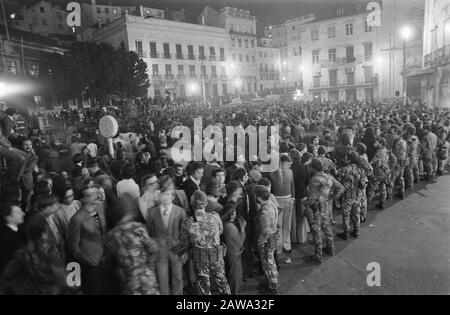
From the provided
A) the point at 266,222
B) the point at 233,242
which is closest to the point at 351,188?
the point at 266,222

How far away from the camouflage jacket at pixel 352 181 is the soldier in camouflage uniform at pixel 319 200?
0.53m

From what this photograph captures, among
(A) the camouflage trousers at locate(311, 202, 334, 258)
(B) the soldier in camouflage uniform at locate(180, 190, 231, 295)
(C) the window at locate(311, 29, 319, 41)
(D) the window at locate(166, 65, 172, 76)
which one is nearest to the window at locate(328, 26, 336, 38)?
(C) the window at locate(311, 29, 319, 41)

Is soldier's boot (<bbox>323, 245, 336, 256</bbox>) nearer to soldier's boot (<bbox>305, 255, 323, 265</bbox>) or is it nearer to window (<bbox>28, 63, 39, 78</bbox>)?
soldier's boot (<bbox>305, 255, 323, 265</bbox>)

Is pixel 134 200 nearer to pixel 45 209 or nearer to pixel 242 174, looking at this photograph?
pixel 45 209

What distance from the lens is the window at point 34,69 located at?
2665 centimetres

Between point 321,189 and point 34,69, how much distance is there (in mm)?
29249

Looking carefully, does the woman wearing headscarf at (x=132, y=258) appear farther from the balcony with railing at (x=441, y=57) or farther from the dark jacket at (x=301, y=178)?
the balcony with railing at (x=441, y=57)

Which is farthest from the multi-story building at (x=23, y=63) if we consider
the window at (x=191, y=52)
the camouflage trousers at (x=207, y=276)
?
the camouflage trousers at (x=207, y=276)

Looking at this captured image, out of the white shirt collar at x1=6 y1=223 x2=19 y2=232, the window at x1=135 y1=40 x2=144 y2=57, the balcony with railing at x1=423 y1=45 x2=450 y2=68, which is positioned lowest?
the white shirt collar at x1=6 y1=223 x2=19 y2=232

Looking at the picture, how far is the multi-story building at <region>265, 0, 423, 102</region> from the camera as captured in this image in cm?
3497

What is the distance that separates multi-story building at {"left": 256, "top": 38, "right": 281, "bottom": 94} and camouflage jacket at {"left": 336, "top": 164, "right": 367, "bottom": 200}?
54041 mm

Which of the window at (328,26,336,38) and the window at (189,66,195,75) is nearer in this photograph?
the window at (328,26,336,38)

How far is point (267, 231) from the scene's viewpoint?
173 inches

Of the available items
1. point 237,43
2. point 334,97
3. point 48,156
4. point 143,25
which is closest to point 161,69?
point 143,25
